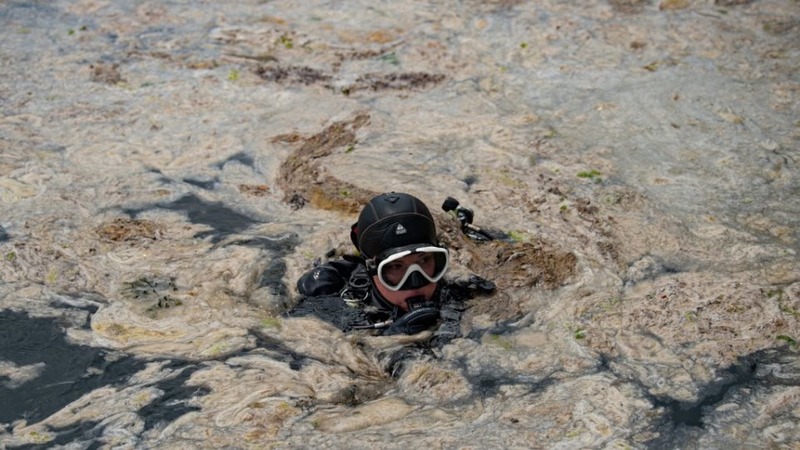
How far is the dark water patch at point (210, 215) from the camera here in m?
7.43

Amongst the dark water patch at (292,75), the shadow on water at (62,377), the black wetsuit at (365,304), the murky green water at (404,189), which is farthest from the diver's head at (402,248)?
the dark water patch at (292,75)

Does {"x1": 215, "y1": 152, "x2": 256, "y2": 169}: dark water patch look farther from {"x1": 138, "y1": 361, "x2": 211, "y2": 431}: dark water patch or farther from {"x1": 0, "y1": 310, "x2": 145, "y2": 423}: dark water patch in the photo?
{"x1": 138, "y1": 361, "x2": 211, "y2": 431}: dark water patch

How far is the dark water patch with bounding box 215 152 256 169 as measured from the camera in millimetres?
8336

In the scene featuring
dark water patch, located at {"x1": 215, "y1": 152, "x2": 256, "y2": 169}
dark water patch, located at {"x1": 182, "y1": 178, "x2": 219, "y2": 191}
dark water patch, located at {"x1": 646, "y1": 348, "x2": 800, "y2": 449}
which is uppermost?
dark water patch, located at {"x1": 215, "y1": 152, "x2": 256, "y2": 169}

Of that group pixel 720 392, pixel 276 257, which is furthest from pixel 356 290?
pixel 720 392

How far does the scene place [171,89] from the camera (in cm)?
938

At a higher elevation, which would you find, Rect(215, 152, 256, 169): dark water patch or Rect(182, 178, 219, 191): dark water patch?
Rect(215, 152, 256, 169): dark water patch

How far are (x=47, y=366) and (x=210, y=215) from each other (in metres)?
2.22

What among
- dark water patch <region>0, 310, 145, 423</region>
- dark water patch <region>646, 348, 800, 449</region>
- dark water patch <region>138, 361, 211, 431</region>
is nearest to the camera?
dark water patch <region>646, 348, 800, 449</region>

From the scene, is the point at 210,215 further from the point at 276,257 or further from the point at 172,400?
the point at 172,400

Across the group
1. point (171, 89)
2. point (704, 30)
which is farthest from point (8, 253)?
point (704, 30)

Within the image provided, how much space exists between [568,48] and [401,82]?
6.04 ft

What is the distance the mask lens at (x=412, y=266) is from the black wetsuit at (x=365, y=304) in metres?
0.20

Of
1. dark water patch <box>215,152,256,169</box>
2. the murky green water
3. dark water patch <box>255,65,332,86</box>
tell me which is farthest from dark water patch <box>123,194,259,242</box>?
dark water patch <box>255,65,332,86</box>
